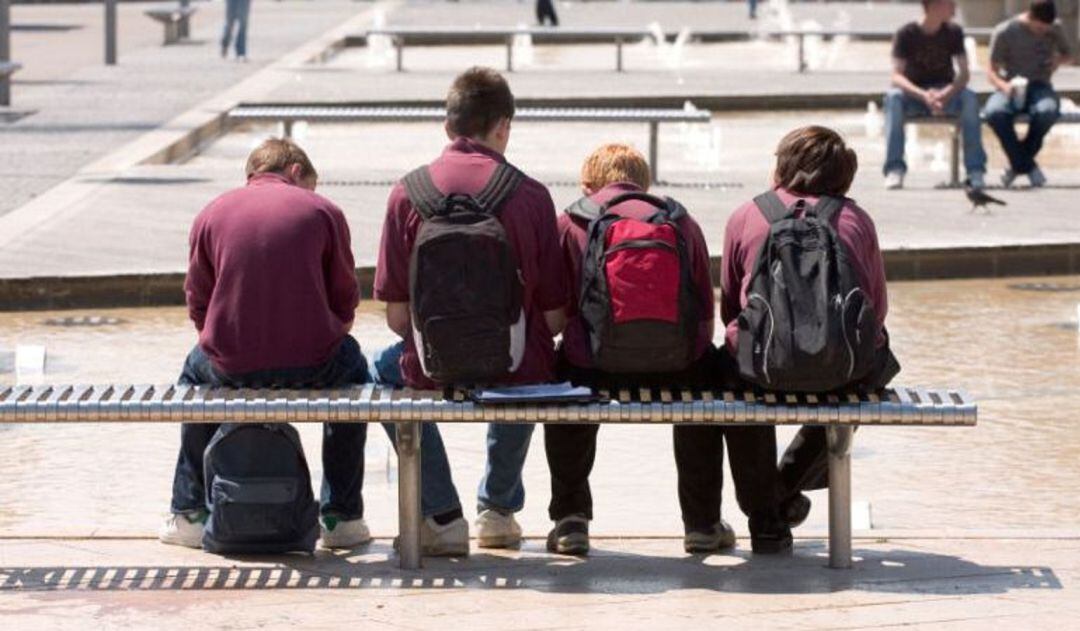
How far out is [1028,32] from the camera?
683 inches

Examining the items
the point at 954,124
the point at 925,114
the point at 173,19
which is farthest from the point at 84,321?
the point at 173,19

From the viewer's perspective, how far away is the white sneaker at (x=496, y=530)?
23.8ft

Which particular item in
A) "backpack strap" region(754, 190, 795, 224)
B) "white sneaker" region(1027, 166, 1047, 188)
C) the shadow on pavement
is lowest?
the shadow on pavement

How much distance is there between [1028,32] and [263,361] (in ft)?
36.5

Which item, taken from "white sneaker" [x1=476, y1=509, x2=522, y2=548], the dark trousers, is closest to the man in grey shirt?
"white sneaker" [x1=476, y1=509, x2=522, y2=548]

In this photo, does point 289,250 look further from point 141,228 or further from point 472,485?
point 141,228

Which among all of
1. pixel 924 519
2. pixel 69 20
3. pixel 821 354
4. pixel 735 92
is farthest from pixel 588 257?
pixel 69 20

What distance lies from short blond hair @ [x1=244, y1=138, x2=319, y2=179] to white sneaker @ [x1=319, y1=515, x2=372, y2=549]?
3.09 ft

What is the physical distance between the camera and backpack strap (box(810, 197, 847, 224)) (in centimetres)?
694

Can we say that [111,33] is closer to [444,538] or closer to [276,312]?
[276,312]

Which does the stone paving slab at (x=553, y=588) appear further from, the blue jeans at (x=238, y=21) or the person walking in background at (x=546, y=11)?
the person walking in background at (x=546, y=11)

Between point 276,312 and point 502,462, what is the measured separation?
755 mm

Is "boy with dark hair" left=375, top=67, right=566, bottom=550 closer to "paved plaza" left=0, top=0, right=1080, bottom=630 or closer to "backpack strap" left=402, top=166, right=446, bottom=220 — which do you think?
"backpack strap" left=402, top=166, right=446, bottom=220

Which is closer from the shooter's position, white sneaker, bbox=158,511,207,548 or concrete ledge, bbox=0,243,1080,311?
white sneaker, bbox=158,511,207,548
